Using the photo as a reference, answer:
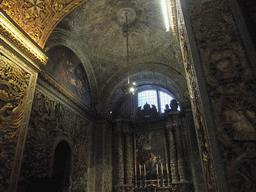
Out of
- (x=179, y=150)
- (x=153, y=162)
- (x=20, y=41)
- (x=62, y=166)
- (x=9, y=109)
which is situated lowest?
(x=62, y=166)

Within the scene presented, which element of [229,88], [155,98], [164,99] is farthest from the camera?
[155,98]

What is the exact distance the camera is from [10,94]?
4.12 metres

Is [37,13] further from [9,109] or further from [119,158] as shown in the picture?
[119,158]

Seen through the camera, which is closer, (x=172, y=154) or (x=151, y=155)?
(x=172, y=154)

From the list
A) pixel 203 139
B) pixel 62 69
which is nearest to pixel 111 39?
pixel 62 69

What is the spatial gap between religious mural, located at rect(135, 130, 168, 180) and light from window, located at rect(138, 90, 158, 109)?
202 centimetres

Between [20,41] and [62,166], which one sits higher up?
[20,41]

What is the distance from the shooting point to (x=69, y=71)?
8164 mm

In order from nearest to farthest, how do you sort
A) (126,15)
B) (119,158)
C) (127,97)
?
1. (126,15)
2. (119,158)
3. (127,97)

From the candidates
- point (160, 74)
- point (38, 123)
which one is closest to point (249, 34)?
point (38, 123)

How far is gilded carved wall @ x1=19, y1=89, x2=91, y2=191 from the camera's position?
5.32 meters

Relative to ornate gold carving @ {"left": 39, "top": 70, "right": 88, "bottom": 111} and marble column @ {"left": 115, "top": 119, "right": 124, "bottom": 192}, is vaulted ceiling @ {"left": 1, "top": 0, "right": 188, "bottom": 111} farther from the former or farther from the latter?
marble column @ {"left": 115, "top": 119, "right": 124, "bottom": 192}

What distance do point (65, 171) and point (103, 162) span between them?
96.9 inches

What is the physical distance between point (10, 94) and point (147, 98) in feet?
30.4
